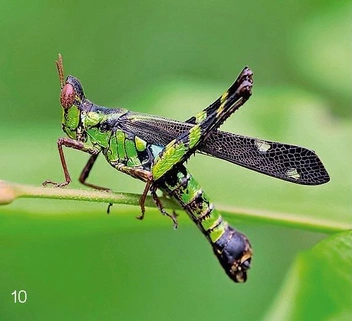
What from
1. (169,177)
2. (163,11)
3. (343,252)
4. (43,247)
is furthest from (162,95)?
(163,11)

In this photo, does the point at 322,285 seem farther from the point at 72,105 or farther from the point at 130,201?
the point at 72,105

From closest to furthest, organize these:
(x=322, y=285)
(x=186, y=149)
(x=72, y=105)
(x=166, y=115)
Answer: (x=322, y=285), (x=186, y=149), (x=72, y=105), (x=166, y=115)

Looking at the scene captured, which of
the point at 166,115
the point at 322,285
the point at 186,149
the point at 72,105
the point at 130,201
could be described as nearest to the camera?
the point at 130,201

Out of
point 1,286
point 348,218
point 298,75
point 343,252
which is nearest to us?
point 343,252

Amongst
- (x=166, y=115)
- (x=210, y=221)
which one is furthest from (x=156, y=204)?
(x=166, y=115)

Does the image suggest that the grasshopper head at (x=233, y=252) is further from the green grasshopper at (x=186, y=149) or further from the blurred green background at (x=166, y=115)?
the blurred green background at (x=166, y=115)

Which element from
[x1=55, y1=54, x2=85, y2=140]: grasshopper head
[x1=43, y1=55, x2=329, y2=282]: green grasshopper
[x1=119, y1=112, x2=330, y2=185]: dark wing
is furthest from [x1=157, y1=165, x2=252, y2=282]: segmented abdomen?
[x1=55, y1=54, x2=85, y2=140]: grasshopper head

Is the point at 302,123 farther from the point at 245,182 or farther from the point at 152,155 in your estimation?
the point at 152,155

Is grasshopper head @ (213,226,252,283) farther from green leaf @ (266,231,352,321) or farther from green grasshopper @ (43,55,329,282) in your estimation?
green leaf @ (266,231,352,321)
